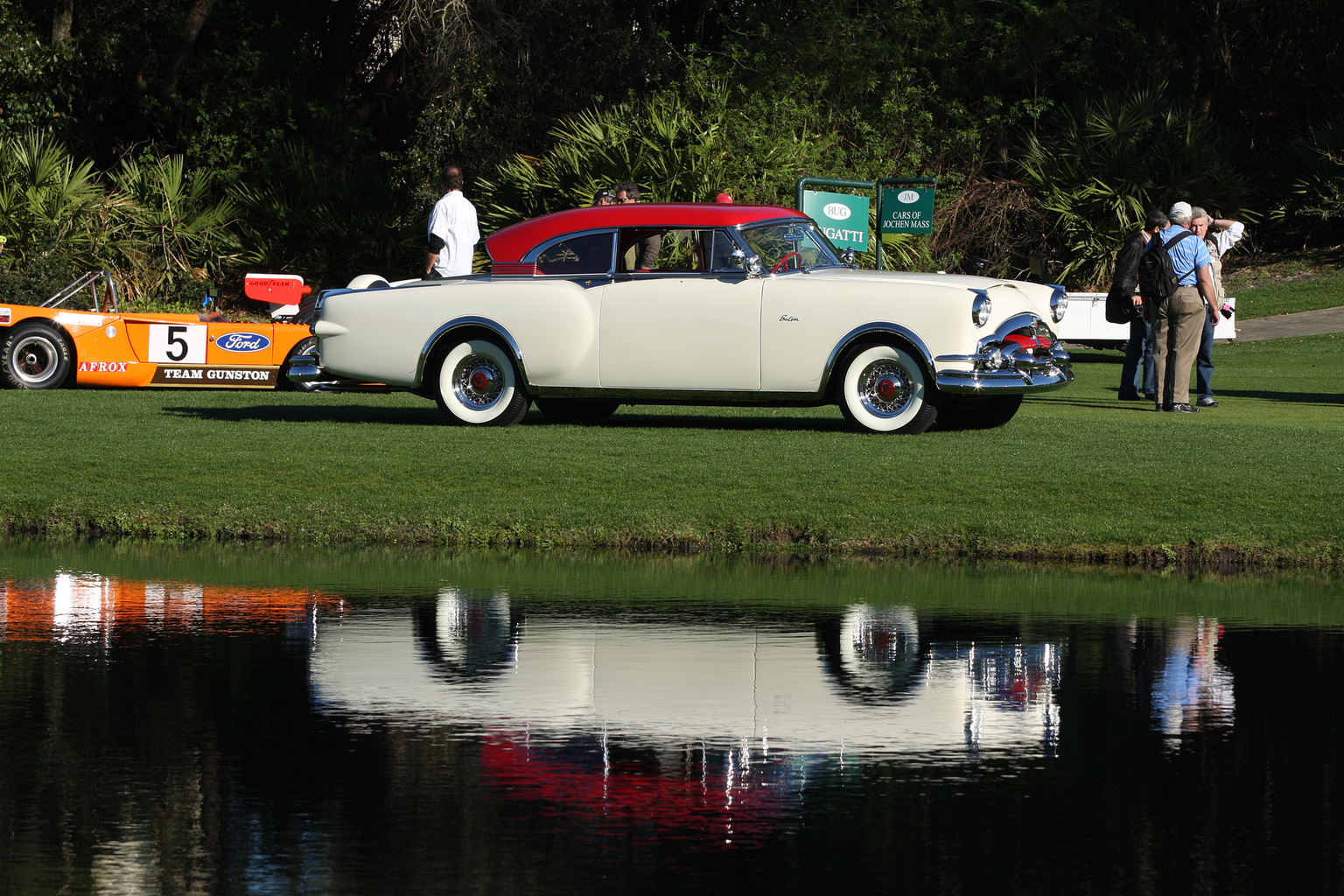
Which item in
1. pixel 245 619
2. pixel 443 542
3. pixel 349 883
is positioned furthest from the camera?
pixel 443 542

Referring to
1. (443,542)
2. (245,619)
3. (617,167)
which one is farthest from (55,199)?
(245,619)

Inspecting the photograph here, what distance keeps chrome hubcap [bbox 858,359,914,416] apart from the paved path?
13.4 metres

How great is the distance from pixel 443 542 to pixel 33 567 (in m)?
1.98

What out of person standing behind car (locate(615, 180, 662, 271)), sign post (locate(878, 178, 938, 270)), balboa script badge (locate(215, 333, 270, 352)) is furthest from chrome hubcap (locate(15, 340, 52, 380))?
sign post (locate(878, 178, 938, 270))

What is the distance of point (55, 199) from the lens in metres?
26.9

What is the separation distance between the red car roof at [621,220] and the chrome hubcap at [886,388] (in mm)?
1428

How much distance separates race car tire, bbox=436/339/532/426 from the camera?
13.6 meters

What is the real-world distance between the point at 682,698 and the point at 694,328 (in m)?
7.45

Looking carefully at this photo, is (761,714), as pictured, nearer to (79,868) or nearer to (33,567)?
(79,868)

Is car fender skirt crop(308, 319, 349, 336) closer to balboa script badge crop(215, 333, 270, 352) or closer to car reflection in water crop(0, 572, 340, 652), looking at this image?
balboa script badge crop(215, 333, 270, 352)

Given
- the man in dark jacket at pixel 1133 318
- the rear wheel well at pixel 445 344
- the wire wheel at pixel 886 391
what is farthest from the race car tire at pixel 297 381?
the man in dark jacket at pixel 1133 318

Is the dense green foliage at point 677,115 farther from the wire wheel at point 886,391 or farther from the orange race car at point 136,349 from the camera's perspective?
the wire wheel at point 886,391

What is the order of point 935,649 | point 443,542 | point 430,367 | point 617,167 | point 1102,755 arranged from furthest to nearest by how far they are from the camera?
point 617,167 → point 430,367 → point 443,542 → point 935,649 → point 1102,755

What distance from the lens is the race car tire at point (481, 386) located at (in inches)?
537
